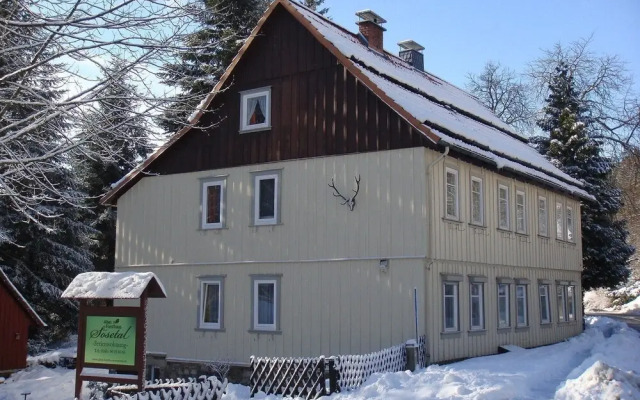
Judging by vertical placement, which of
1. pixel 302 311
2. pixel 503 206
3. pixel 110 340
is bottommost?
pixel 110 340

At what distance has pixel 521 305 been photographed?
2702 centimetres

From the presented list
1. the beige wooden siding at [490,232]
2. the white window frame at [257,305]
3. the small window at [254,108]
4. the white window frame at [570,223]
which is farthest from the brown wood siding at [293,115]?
the white window frame at [570,223]

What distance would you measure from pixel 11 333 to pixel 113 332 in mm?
13588

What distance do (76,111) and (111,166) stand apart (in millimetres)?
27004

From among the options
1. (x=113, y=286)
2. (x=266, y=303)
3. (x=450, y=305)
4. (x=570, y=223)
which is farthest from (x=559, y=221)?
(x=113, y=286)

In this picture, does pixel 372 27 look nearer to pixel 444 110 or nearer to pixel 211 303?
pixel 444 110

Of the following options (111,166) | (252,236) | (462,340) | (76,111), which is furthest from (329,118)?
(111,166)

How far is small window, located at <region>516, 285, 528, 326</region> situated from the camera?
26594 millimetres

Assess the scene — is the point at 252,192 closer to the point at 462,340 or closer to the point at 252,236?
the point at 252,236

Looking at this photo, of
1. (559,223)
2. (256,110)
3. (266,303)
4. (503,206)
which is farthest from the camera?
(559,223)

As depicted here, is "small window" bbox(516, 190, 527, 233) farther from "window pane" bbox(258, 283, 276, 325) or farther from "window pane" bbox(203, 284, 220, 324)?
"window pane" bbox(203, 284, 220, 324)

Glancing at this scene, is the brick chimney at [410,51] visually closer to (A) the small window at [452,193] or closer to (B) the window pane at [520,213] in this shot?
(B) the window pane at [520,213]

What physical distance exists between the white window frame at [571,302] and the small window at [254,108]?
50.9ft

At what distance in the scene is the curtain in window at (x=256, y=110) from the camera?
24.5 metres
